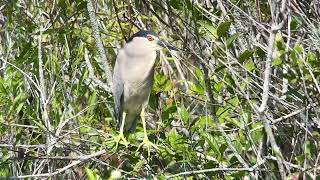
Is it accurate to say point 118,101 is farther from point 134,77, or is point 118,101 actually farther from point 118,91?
point 134,77

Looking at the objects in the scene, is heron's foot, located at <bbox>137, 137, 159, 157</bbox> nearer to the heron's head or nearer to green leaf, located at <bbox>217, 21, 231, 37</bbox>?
the heron's head

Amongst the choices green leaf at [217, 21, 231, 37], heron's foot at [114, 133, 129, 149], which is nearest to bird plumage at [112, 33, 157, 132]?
heron's foot at [114, 133, 129, 149]

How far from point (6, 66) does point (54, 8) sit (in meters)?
0.50

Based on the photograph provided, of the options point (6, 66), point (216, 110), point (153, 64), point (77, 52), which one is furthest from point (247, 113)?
point (6, 66)

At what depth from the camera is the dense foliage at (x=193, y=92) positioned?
2496 millimetres

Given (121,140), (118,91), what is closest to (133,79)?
(118,91)

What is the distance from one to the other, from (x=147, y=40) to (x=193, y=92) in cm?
34

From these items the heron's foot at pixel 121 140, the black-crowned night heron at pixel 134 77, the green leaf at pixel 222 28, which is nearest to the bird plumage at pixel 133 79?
the black-crowned night heron at pixel 134 77

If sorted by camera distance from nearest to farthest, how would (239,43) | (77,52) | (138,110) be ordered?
(239,43) < (77,52) < (138,110)

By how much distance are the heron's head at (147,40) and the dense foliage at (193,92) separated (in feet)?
0.29

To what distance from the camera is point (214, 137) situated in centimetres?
266

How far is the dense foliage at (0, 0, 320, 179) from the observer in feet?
8.19

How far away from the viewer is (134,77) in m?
3.45

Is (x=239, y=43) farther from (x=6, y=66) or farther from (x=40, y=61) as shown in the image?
(x=6, y=66)
